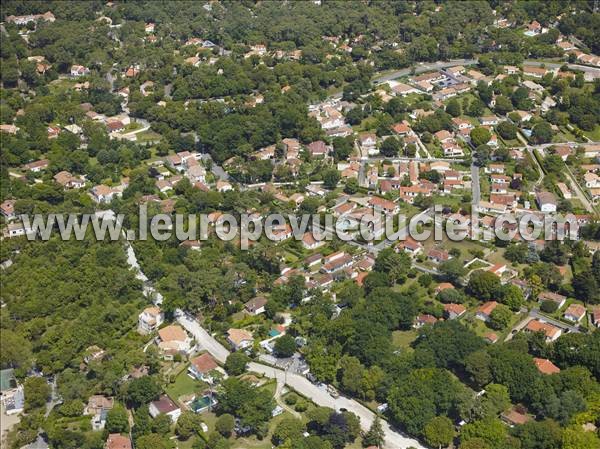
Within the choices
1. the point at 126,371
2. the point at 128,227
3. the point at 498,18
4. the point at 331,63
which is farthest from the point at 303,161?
the point at 498,18

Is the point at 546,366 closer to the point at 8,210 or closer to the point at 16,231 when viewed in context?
the point at 16,231

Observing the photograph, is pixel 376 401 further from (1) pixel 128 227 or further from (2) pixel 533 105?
(2) pixel 533 105

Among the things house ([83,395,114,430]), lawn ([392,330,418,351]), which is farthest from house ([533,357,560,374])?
house ([83,395,114,430])

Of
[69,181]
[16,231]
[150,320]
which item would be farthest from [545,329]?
[69,181]

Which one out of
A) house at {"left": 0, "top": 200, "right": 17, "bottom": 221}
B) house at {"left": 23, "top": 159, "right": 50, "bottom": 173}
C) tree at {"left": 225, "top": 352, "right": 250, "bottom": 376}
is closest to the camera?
tree at {"left": 225, "top": 352, "right": 250, "bottom": 376}

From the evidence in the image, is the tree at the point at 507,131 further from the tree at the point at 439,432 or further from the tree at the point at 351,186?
the tree at the point at 439,432

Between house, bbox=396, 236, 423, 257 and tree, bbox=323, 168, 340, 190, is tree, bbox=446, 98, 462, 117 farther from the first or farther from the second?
house, bbox=396, 236, 423, 257
